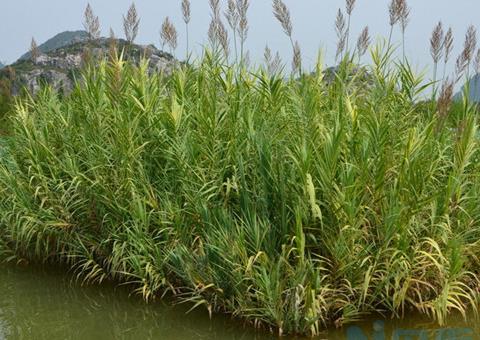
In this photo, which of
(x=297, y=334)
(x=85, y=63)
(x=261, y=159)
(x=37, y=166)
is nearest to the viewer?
(x=297, y=334)

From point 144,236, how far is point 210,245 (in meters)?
0.91

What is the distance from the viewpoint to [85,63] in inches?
249

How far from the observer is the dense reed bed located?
4320mm

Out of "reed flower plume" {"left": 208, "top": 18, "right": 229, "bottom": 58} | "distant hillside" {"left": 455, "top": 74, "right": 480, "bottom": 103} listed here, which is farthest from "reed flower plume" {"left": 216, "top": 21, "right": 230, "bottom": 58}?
"distant hillside" {"left": 455, "top": 74, "right": 480, "bottom": 103}

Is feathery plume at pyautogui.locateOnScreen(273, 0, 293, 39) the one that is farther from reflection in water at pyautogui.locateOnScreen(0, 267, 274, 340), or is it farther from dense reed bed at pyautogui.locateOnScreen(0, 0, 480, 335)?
reflection in water at pyautogui.locateOnScreen(0, 267, 274, 340)

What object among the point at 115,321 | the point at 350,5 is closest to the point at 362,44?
the point at 350,5

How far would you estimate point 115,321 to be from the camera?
4793 millimetres

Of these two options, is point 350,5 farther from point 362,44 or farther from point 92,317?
point 92,317

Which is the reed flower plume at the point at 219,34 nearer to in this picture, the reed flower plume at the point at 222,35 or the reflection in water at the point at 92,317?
the reed flower plume at the point at 222,35

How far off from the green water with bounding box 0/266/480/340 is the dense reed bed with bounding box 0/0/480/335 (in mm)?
143

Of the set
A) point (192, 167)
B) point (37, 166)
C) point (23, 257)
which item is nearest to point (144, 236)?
point (192, 167)

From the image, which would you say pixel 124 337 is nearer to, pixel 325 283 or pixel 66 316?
pixel 66 316

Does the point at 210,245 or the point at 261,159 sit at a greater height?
the point at 261,159

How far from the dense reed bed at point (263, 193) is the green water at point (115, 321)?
143 millimetres
